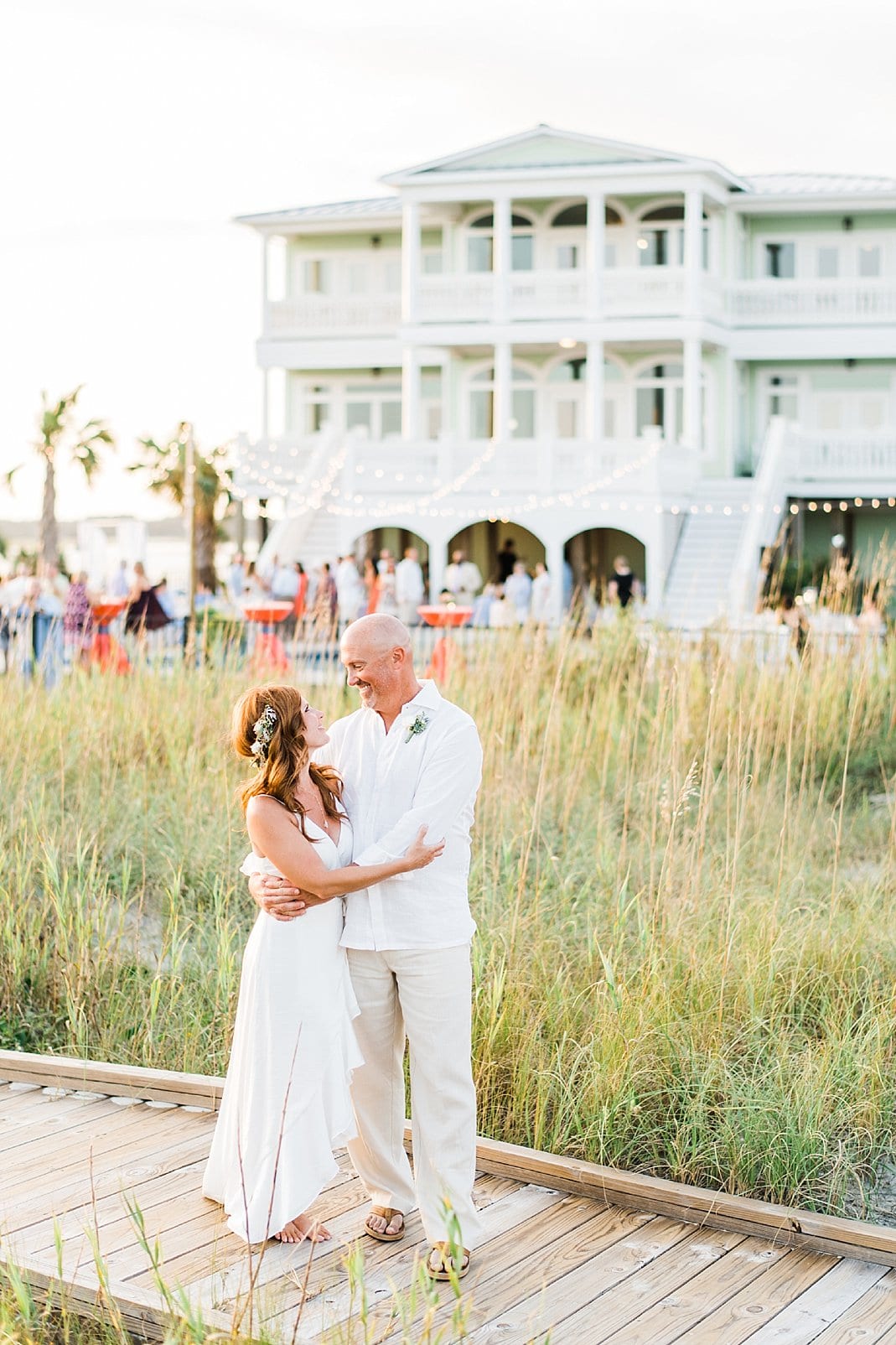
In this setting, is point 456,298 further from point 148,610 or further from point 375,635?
point 375,635

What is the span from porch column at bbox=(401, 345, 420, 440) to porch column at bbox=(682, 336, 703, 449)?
5808 mm

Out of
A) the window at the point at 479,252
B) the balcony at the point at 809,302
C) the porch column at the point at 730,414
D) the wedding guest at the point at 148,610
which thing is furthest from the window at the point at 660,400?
the wedding guest at the point at 148,610

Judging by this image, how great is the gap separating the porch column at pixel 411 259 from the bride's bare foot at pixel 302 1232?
29.5m

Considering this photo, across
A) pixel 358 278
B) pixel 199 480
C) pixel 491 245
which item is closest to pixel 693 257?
pixel 491 245

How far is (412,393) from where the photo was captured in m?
33.2

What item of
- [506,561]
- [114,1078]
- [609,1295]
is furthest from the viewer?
[506,561]

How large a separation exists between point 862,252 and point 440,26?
18537 mm

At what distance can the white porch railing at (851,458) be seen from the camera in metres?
30.4

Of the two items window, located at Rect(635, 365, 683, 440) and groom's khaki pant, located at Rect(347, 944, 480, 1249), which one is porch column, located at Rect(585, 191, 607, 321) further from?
groom's khaki pant, located at Rect(347, 944, 480, 1249)

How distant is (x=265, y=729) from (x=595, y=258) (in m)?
28.6

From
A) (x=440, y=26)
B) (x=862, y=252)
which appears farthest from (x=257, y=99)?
(x=862, y=252)

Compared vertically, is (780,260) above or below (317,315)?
above

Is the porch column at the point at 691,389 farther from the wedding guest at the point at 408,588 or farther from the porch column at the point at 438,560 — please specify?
the wedding guest at the point at 408,588

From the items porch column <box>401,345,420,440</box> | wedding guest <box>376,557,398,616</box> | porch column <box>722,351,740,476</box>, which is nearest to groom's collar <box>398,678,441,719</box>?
wedding guest <box>376,557,398,616</box>
